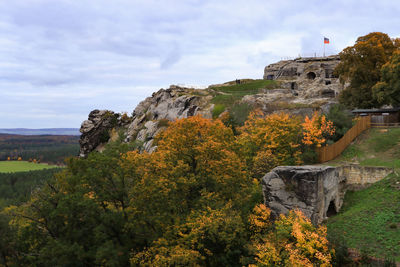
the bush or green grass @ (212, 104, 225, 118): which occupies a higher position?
green grass @ (212, 104, 225, 118)

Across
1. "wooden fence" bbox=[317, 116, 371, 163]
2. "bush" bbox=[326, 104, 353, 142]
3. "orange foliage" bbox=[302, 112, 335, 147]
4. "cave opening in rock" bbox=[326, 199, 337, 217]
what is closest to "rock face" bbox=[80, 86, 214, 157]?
"bush" bbox=[326, 104, 353, 142]

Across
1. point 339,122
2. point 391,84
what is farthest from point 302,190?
point 391,84

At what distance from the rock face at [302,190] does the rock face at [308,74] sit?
39477 mm

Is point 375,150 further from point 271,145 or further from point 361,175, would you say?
point 271,145

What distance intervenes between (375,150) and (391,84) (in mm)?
11909

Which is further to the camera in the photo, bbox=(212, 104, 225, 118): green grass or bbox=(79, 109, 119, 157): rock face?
bbox=(79, 109, 119, 157): rock face

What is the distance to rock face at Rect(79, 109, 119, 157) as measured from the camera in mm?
73431

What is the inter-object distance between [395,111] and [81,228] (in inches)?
1571

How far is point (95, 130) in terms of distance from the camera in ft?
244

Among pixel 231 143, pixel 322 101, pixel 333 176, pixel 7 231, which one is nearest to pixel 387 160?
pixel 333 176

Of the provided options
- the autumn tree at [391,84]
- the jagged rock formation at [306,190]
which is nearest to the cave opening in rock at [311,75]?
the autumn tree at [391,84]

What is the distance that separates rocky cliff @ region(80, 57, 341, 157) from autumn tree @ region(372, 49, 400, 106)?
762cm

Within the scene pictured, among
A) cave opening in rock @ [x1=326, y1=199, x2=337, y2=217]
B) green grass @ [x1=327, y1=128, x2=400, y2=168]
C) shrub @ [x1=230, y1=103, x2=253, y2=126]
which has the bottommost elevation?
cave opening in rock @ [x1=326, y1=199, x2=337, y2=217]

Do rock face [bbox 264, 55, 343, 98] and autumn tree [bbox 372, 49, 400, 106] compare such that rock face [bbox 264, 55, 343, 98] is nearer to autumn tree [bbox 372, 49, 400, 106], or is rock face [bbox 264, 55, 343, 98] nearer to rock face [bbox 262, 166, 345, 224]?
autumn tree [bbox 372, 49, 400, 106]
